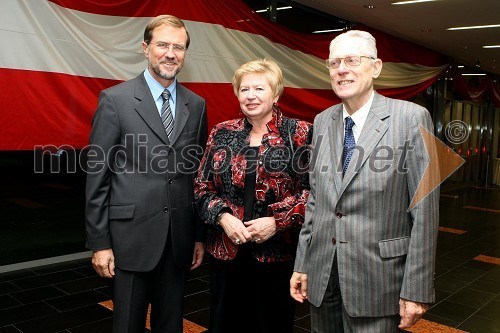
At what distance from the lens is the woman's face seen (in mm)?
1825

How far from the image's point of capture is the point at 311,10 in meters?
5.70

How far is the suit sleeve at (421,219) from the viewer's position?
4.60ft

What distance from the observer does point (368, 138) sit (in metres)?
1.48

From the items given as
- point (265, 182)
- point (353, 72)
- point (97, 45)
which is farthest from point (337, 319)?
point (97, 45)

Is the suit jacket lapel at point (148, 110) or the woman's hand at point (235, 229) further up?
the suit jacket lapel at point (148, 110)

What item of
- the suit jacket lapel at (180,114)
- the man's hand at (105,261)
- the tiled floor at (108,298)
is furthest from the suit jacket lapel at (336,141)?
the tiled floor at (108,298)

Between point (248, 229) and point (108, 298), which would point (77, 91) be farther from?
point (248, 229)

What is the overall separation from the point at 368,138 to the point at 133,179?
0.91 m

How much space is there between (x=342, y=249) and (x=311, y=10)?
189 inches

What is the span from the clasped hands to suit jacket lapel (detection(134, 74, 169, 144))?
42 cm

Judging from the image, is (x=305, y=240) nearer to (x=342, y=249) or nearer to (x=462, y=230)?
(x=342, y=249)

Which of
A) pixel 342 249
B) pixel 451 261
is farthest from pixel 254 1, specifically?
pixel 342 249

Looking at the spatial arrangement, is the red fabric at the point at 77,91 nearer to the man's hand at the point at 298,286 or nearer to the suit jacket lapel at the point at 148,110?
the suit jacket lapel at the point at 148,110

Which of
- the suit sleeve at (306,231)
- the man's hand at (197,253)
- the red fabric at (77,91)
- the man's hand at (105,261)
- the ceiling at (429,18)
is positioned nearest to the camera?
the suit sleeve at (306,231)
